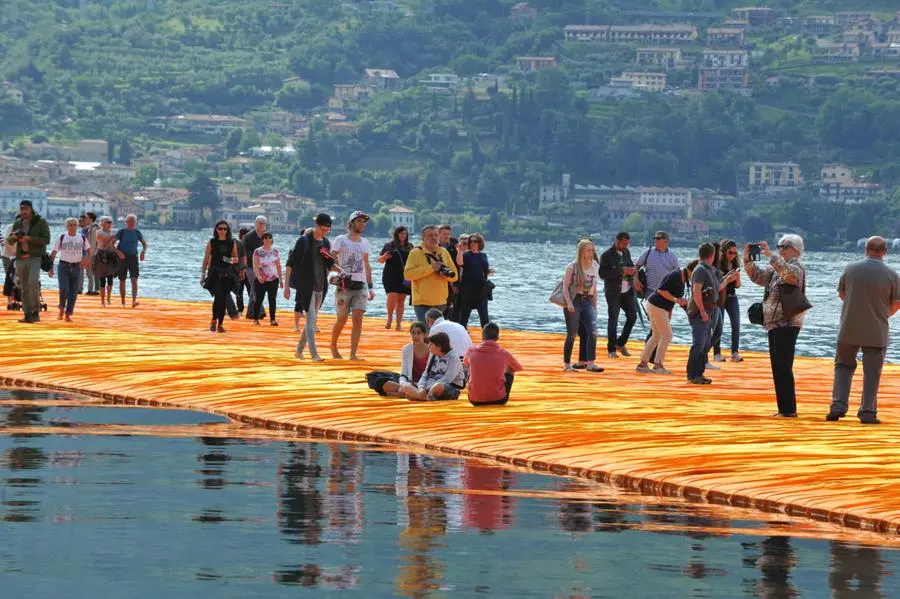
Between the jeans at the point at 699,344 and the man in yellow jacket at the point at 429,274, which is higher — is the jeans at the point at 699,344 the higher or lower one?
the lower one

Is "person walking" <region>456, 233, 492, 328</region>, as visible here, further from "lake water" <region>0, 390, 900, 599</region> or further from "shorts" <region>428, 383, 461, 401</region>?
"lake water" <region>0, 390, 900, 599</region>

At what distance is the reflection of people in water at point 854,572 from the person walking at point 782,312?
5340mm

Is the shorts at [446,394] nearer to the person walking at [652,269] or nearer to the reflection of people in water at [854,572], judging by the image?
the reflection of people in water at [854,572]

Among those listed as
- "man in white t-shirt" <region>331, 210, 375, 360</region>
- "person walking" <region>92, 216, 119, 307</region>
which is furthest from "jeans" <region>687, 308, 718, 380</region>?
"person walking" <region>92, 216, 119, 307</region>

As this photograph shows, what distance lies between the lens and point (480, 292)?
998 inches

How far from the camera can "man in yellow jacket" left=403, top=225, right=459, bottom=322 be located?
21.0m

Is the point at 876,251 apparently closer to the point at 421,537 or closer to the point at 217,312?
the point at 421,537

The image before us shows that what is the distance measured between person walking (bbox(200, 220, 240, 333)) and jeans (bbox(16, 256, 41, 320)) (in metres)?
2.08

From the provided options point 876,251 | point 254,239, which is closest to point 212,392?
point 876,251

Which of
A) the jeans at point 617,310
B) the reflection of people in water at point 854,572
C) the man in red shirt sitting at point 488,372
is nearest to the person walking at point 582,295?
the jeans at point 617,310

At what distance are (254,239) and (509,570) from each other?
817 inches

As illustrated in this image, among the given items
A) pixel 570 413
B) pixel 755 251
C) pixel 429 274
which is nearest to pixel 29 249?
pixel 429 274

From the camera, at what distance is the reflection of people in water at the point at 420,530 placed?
919 centimetres

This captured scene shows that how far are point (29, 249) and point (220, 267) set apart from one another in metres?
2.41
